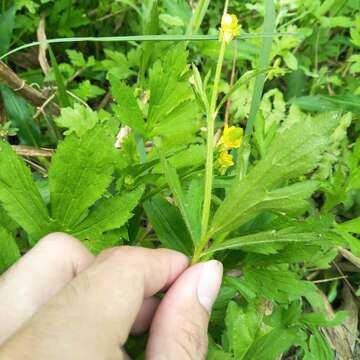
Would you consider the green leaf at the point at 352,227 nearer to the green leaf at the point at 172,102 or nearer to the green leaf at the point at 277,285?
the green leaf at the point at 277,285

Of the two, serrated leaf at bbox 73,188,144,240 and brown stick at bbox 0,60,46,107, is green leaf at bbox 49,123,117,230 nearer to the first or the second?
serrated leaf at bbox 73,188,144,240

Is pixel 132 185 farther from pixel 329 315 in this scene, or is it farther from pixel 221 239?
pixel 329 315

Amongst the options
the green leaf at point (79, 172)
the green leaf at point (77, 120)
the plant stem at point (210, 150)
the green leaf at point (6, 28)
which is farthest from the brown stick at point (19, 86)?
the plant stem at point (210, 150)

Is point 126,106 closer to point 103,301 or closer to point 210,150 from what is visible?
point 210,150

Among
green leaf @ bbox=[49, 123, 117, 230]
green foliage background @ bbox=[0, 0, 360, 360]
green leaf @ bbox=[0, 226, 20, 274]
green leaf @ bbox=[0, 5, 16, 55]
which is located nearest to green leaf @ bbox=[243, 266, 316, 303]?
green foliage background @ bbox=[0, 0, 360, 360]

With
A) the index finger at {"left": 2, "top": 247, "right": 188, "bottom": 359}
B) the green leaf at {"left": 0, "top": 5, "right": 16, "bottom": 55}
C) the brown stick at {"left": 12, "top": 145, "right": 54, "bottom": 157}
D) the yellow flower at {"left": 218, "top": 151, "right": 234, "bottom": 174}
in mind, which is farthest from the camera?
the green leaf at {"left": 0, "top": 5, "right": 16, "bottom": 55}

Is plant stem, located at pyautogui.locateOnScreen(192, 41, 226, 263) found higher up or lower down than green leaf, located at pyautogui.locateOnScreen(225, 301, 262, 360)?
higher up

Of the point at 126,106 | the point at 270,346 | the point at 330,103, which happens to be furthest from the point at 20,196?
the point at 330,103

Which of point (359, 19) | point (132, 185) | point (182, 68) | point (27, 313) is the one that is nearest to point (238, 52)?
point (359, 19)
